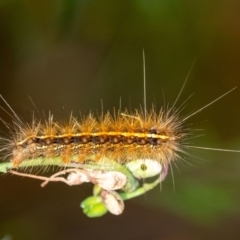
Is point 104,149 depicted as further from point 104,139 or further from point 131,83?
point 131,83

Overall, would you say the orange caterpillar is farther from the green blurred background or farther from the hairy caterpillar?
the green blurred background

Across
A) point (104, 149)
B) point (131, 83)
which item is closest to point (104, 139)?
point (104, 149)

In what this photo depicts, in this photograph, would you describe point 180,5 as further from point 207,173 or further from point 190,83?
point 207,173

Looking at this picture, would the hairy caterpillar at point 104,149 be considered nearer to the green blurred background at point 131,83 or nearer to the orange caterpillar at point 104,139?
the orange caterpillar at point 104,139

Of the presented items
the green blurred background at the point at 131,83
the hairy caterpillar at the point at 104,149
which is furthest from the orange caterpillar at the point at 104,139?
the green blurred background at the point at 131,83

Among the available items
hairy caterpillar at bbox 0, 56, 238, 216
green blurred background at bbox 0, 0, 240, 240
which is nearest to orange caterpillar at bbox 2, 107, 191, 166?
hairy caterpillar at bbox 0, 56, 238, 216

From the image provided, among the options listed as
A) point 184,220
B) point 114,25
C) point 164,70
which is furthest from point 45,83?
point 184,220
